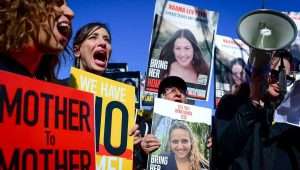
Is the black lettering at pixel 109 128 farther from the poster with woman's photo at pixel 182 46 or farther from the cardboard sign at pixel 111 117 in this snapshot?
the poster with woman's photo at pixel 182 46

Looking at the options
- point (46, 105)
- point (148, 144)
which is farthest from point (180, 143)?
point (46, 105)

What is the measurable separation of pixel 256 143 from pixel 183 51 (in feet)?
5.81

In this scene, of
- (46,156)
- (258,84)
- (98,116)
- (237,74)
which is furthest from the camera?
(237,74)

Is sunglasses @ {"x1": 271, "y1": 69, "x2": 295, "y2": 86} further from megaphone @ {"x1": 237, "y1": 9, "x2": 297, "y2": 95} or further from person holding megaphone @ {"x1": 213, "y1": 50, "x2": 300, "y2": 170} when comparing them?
megaphone @ {"x1": 237, "y1": 9, "x2": 297, "y2": 95}

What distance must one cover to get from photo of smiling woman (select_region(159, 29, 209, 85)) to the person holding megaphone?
1.50 m

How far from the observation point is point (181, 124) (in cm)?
262

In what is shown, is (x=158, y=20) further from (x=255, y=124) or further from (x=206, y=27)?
(x=255, y=124)

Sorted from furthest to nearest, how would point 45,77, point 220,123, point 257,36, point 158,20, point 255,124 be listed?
point 158,20, point 257,36, point 220,123, point 255,124, point 45,77

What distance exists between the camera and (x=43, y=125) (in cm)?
141


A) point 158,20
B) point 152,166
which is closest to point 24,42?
point 152,166

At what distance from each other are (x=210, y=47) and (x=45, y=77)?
8.32 feet

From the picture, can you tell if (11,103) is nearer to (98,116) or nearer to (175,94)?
(98,116)

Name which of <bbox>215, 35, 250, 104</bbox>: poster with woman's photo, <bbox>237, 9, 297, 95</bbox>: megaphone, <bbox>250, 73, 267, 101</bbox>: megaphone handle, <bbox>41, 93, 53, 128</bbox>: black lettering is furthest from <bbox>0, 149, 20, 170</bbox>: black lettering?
<bbox>215, 35, 250, 104</bbox>: poster with woman's photo

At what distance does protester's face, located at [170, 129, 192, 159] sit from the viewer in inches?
99.4
